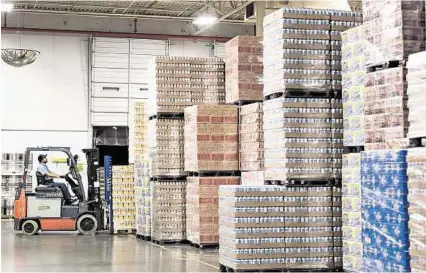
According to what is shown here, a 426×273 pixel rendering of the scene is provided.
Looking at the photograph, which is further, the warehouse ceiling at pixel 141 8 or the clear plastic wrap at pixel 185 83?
the warehouse ceiling at pixel 141 8

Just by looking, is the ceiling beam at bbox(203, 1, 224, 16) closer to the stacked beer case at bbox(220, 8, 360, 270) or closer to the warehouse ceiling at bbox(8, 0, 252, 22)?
the warehouse ceiling at bbox(8, 0, 252, 22)

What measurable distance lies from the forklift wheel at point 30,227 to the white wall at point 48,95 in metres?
6.65

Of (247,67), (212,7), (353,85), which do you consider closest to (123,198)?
(247,67)

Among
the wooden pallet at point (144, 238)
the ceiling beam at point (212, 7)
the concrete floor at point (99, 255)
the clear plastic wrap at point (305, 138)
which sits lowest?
the concrete floor at point (99, 255)

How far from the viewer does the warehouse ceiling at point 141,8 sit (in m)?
23.9

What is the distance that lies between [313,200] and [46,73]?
16112mm

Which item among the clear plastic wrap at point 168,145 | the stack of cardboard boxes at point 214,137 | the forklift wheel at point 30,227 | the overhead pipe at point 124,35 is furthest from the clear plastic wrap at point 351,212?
the overhead pipe at point 124,35

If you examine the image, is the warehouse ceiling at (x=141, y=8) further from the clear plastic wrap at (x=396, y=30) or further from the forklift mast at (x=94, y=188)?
the clear plastic wrap at (x=396, y=30)

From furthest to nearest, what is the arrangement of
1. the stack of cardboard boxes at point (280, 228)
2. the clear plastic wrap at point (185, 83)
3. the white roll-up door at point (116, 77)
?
the white roll-up door at point (116, 77)
the clear plastic wrap at point (185, 83)
the stack of cardboard boxes at point (280, 228)

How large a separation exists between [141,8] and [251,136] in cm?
1287

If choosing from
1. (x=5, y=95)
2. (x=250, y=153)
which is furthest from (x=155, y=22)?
(x=250, y=153)

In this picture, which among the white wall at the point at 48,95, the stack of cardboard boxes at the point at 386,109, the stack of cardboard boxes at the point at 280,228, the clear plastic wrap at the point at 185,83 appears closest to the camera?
the stack of cardboard boxes at the point at 386,109

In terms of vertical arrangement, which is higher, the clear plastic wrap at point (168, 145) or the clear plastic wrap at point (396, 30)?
the clear plastic wrap at point (396, 30)

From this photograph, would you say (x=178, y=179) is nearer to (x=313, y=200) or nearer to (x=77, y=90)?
(x=313, y=200)
